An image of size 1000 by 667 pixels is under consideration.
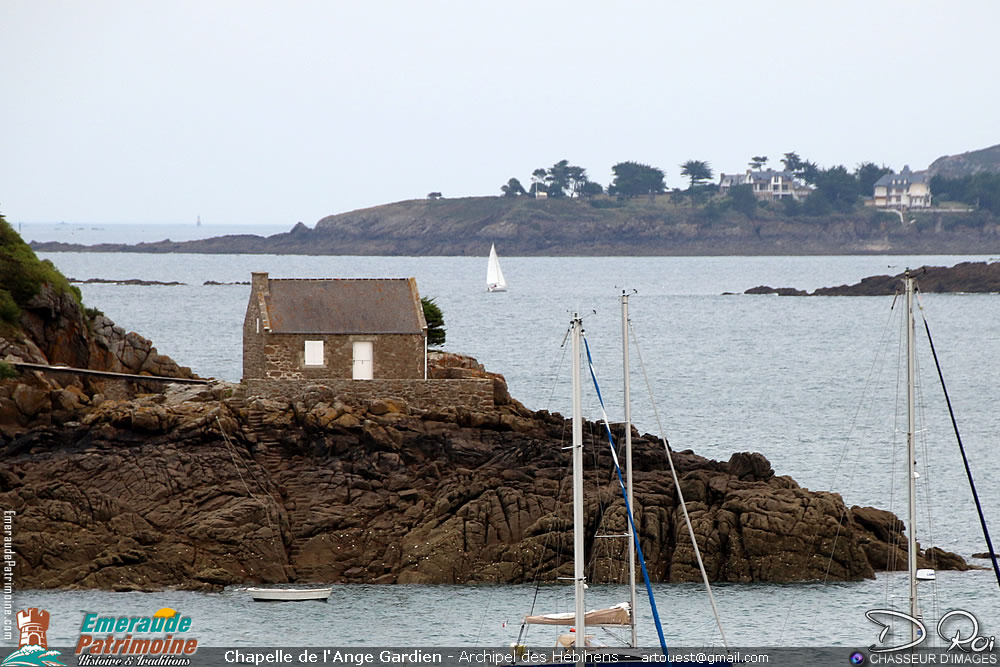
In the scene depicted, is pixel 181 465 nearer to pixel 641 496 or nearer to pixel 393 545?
pixel 393 545

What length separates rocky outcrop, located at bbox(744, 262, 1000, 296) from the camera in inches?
5891

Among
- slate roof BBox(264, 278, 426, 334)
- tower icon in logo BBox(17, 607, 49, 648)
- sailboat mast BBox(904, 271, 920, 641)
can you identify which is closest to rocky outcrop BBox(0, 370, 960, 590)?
tower icon in logo BBox(17, 607, 49, 648)

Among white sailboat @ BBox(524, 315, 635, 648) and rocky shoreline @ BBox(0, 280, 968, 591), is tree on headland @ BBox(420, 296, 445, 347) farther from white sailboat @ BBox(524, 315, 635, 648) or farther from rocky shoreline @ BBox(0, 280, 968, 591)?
white sailboat @ BBox(524, 315, 635, 648)

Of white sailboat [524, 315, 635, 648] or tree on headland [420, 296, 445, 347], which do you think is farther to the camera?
tree on headland [420, 296, 445, 347]

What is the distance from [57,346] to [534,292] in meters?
117

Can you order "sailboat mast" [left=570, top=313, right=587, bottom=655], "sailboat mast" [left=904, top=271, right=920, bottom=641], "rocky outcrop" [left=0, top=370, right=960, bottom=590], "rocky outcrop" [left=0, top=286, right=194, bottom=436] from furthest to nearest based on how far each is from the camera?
"rocky outcrop" [left=0, top=286, right=194, bottom=436]
"rocky outcrop" [left=0, top=370, right=960, bottom=590]
"sailboat mast" [left=904, top=271, right=920, bottom=641]
"sailboat mast" [left=570, top=313, right=587, bottom=655]

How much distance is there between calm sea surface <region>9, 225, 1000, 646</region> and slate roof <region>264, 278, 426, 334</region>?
5214mm

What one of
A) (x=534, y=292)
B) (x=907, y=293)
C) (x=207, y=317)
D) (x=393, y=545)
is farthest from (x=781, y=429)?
(x=534, y=292)

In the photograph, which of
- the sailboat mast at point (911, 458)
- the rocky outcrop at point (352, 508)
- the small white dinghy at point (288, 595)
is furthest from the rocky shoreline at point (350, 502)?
the sailboat mast at point (911, 458)

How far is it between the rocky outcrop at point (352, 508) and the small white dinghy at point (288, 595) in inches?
42.3

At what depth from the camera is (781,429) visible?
61.2 metres

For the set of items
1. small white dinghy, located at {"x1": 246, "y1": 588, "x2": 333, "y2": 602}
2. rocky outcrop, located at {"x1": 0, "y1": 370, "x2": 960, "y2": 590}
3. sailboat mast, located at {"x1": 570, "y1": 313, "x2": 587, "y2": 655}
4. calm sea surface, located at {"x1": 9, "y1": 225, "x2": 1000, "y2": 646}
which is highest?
sailboat mast, located at {"x1": 570, "y1": 313, "x2": 587, "y2": 655}

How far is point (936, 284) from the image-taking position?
6122 inches

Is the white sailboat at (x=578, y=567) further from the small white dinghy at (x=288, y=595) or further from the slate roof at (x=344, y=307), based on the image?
the slate roof at (x=344, y=307)
